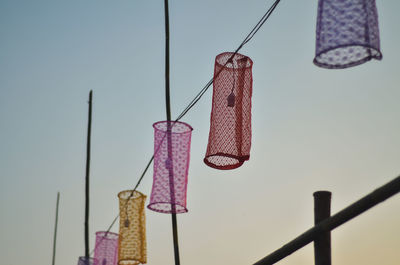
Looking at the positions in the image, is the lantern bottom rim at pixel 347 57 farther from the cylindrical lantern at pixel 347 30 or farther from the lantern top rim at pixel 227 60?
the lantern top rim at pixel 227 60

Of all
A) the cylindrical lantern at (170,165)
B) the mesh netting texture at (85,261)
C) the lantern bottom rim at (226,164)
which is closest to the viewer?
the lantern bottom rim at (226,164)

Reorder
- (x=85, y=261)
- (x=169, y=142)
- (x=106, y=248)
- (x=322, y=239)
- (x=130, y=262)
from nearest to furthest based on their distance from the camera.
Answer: (x=322, y=239)
(x=169, y=142)
(x=130, y=262)
(x=106, y=248)
(x=85, y=261)

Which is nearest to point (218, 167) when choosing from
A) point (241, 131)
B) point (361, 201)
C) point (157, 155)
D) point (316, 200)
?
point (241, 131)

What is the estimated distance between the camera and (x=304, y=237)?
94.9 inches

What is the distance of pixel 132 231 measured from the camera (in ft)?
22.0

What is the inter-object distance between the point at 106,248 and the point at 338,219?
6.08 m

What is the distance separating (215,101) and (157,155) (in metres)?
1.18

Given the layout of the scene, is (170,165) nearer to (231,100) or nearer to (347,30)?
(231,100)

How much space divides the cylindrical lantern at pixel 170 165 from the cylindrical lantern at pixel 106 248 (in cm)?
225

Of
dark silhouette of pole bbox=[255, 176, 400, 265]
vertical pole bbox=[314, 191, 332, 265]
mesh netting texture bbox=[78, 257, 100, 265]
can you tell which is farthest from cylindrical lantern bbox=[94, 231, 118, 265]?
dark silhouette of pole bbox=[255, 176, 400, 265]

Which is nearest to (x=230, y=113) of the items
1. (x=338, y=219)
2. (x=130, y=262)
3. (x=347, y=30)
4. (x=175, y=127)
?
(x=175, y=127)

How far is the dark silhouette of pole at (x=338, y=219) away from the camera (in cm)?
187

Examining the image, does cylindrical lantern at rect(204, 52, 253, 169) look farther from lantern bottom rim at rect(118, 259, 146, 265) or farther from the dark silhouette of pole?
lantern bottom rim at rect(118, 259, 146, 265)

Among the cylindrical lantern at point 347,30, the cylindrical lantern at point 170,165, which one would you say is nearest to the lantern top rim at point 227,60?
the cylindrical lantern at point 170,165
